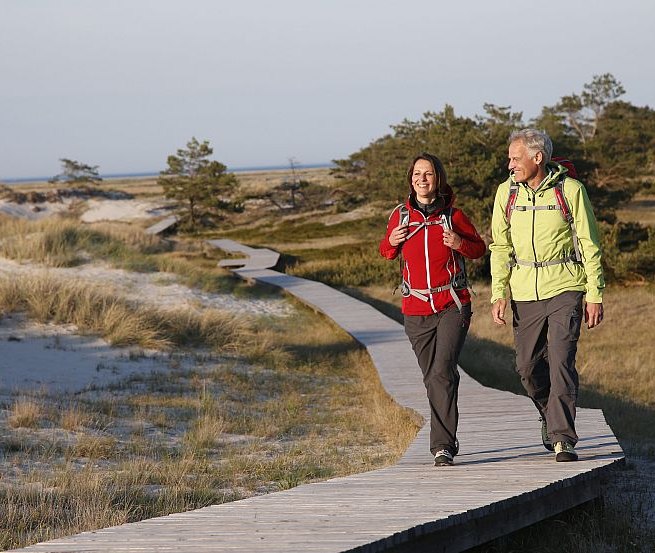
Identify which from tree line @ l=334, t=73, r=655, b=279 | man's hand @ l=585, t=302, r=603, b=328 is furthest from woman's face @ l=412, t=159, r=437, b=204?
tree line @ l=334, t=73, r=655, b=279

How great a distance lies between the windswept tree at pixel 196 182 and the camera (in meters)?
42.4

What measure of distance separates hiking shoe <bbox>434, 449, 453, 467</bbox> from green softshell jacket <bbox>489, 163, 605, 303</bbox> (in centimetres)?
99

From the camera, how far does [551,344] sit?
511cm

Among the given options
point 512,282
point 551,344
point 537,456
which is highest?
point 512,282

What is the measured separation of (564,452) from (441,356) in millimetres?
900

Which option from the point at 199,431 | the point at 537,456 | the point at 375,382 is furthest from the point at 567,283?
the point at 375,382

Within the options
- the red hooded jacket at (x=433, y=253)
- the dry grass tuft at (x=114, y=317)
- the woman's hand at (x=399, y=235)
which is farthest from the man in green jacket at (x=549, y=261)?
the dry grass tuft at (x=114, y=317)

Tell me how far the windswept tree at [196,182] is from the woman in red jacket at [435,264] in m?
37.1

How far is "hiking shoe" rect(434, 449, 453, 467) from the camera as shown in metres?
5.42

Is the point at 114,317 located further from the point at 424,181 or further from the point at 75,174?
the point at 75,174

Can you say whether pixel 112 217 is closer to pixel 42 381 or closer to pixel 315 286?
pixel 315 286

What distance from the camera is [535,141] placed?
16.5 feet

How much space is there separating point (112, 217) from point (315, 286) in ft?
109

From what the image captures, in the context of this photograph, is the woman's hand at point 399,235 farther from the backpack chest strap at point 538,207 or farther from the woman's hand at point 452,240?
the backpack chest strap at point 538,207
